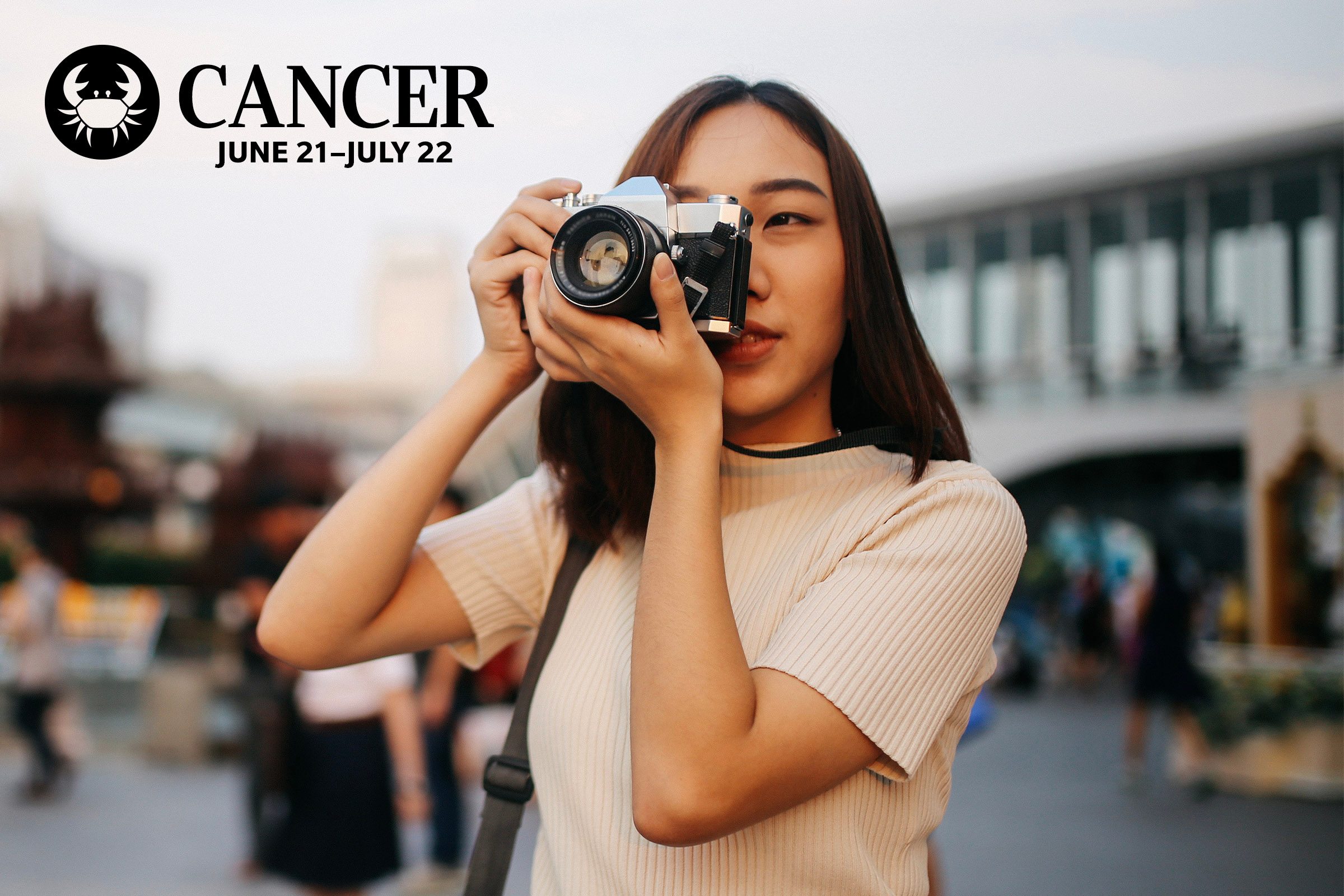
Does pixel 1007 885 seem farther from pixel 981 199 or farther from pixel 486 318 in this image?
pixel 981 199

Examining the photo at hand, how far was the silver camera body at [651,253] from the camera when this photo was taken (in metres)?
1.16

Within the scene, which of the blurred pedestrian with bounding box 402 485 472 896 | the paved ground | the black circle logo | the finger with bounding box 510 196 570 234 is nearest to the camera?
the finger with bounding box 510 196 570 234

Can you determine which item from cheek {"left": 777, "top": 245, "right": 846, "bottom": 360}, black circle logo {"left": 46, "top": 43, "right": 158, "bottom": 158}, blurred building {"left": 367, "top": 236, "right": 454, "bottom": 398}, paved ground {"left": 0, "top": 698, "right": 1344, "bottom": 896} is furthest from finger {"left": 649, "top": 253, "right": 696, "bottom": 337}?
blurred building {"left": 367, "top": 236, "right": 454, "bottom": 398}

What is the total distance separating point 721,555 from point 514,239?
1.90 ft

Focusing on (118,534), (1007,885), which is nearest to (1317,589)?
(1007,885)

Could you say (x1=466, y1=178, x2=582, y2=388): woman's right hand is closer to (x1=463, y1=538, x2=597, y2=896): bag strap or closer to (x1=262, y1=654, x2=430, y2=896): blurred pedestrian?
(x1=463, y1=538, x2=597, y2=896): bag strap

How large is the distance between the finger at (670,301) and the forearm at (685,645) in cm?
12

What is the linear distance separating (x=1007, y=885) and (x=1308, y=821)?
8.90ft

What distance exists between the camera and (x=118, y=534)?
23.5 m

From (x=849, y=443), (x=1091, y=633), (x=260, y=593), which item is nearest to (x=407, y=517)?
(x=849, y=443)

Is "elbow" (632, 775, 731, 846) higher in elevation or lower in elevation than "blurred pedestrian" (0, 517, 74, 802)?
higher

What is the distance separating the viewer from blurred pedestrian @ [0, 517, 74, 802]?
24.4ft

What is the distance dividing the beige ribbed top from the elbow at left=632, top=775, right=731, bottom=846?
0.48ft

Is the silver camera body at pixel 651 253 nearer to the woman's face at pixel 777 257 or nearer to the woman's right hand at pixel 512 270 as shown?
the woman's face at pixel 777 257
